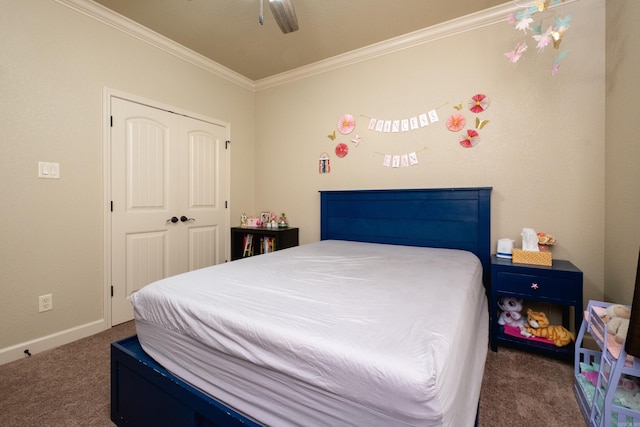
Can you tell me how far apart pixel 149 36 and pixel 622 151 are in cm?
382

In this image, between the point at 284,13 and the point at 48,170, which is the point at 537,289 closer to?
the point at 284,13

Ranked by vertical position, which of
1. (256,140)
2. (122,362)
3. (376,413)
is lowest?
(122,362)

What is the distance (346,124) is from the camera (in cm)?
319

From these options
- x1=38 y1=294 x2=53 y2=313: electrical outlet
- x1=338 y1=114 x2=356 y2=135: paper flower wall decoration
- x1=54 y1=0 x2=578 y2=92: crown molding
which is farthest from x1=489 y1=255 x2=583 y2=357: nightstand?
x1=38 y1=294 x2=53 y2=313: electrical outlet

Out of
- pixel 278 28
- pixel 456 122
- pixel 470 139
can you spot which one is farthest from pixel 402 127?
pixel 278 28

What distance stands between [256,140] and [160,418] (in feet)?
10.8

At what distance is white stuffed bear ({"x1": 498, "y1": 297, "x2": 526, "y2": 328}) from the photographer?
85.4 inches

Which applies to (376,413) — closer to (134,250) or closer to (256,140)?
(134,250)

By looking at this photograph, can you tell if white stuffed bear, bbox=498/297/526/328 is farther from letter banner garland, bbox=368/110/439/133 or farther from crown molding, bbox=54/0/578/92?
crown molding, bbox=54/0/578/92

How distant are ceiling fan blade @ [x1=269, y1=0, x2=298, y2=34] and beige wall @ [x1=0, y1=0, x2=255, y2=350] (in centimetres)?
167

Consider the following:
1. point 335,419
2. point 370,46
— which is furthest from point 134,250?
point 370,46

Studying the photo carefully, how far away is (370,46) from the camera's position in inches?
117

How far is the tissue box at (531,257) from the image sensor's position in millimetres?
2035

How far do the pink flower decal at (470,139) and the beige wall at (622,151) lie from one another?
32.4 inches
